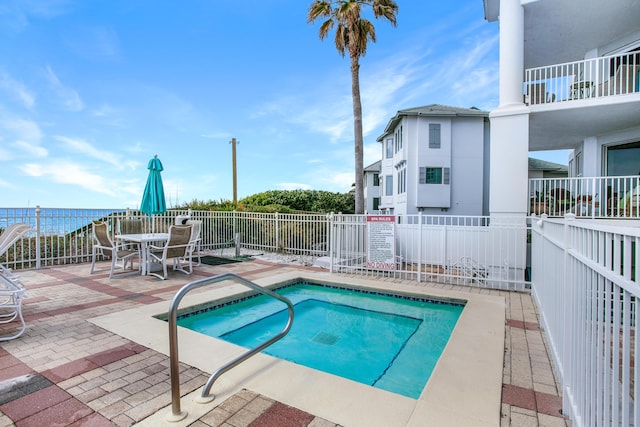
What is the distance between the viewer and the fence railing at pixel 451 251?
6.97m

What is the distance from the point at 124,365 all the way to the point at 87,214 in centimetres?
805

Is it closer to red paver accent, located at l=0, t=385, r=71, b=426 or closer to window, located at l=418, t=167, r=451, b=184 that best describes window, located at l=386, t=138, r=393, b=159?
window, located at l=418, t=167, r=451, b=184

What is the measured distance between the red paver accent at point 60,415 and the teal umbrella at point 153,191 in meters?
7.04

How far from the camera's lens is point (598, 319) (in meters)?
1.58

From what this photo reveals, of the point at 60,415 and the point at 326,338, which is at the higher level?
the point at 60,415

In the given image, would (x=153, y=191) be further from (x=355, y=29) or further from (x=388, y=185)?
(x=388, y=185)

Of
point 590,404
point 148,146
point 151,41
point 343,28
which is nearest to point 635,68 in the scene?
point 343,28

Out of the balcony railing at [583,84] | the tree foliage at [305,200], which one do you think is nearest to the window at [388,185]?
the tree foliage at [305,200]

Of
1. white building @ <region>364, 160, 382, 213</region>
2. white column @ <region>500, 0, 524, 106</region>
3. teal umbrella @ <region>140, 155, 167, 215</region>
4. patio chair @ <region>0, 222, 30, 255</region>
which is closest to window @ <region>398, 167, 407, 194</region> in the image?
white building @ <region>364, 160, 382, 213</region>

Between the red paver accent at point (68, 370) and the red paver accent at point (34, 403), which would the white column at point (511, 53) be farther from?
the red paver accent at point (34, 403)

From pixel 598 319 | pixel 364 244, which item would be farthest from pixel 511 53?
pixel 598 319

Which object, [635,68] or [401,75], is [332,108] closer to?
[401,75]

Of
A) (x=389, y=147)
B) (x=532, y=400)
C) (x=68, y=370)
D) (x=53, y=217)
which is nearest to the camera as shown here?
(x=532, y=400)

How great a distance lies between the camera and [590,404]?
5.68 ft
